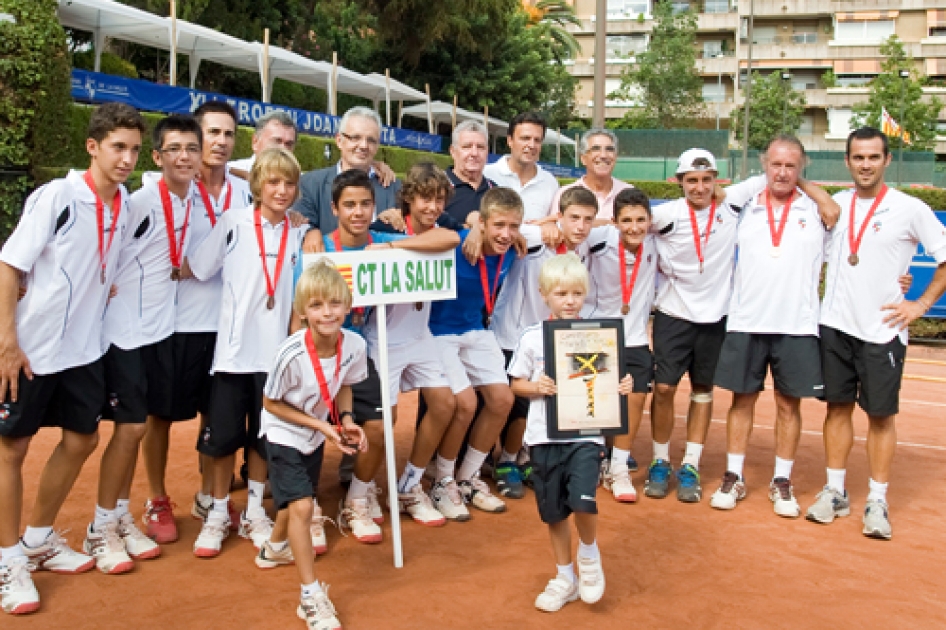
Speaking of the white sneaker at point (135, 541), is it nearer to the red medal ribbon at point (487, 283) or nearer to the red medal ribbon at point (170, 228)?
the red medal ribbon at point (170, 228)

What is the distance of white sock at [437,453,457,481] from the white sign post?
840mm

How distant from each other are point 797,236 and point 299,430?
12.2 ft

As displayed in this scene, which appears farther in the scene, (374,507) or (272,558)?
(374,507)

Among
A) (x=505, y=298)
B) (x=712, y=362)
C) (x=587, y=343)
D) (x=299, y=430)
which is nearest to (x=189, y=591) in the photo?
(x=299, y=430)

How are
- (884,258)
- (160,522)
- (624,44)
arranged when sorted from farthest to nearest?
1. (624,44)
2. (884,258)
3. (160,522)

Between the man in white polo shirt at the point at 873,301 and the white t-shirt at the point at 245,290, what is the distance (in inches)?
146

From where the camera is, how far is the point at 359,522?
18.3ft

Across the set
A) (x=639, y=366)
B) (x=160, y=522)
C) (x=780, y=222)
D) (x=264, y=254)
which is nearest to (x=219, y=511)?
(x=160, y=522)

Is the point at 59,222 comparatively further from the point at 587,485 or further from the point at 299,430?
the point at 587,485

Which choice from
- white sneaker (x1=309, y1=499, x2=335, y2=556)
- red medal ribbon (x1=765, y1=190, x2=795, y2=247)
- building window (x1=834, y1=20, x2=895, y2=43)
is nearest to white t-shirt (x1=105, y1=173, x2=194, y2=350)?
white sneaker (x1=309, y1=499, x2=335, y2=556)

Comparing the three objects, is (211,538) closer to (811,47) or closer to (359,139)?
(359,139)

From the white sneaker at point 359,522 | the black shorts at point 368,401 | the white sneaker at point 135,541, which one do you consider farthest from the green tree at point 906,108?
the white sneaker at point 135,541

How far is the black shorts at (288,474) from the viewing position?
4.45 m

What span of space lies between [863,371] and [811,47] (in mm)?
69113
